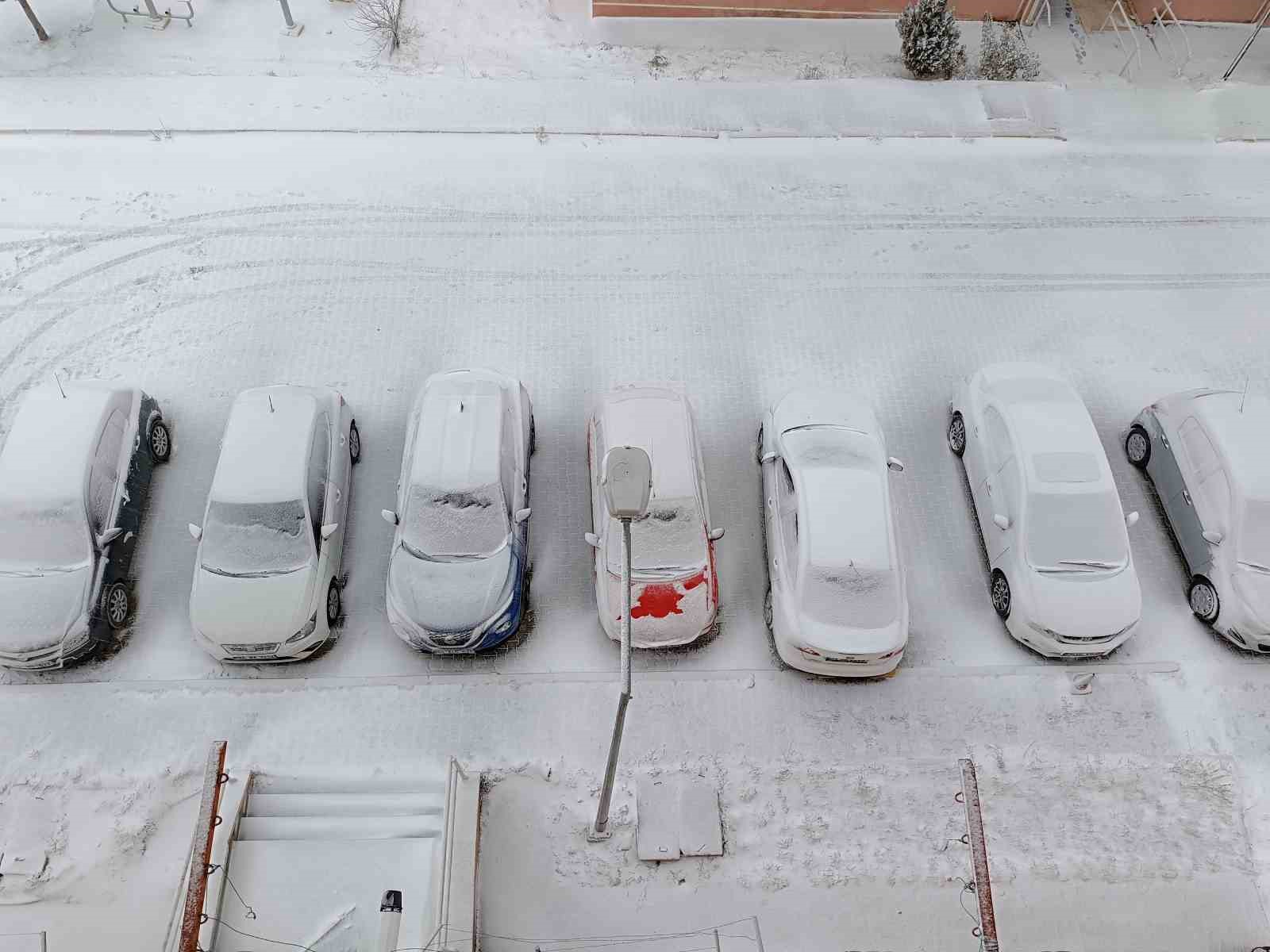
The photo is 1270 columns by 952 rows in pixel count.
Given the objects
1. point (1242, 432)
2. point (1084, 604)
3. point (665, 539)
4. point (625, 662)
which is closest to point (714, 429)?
point (665, 539)

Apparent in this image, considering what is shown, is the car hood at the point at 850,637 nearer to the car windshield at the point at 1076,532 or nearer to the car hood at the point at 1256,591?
the car windshield at the point at 1076,532

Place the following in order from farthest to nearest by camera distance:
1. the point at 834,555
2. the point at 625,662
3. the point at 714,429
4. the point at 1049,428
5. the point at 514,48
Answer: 1. the point at 514,48
2. the point at 714,429
3. the point at 1049,428
4. the point at 834,555
5. the point at 625,662

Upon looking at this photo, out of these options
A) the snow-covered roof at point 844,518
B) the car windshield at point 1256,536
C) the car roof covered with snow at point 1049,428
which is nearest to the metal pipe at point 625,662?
the snow-covered roof at point 844,518

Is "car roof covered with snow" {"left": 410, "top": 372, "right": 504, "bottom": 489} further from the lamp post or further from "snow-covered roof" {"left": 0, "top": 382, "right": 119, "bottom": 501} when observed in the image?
"snow-covered roof" {"left": 0, "top": 382, "right": 119, "bottom": 501}

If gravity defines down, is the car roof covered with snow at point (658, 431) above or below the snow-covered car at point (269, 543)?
above

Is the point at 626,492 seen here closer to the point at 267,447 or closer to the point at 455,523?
the point at 455,523

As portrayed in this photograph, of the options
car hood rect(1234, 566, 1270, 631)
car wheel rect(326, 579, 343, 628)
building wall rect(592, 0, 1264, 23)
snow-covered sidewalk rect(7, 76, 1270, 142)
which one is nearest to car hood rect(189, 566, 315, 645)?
car wheel rect(326, 579, 343, 628)
